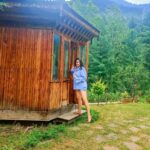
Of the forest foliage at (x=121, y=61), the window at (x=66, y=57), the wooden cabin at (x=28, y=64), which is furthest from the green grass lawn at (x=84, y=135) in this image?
the forest foliage at (x=121, y=61)

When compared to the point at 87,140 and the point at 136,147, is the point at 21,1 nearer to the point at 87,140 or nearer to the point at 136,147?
the point at 87,140

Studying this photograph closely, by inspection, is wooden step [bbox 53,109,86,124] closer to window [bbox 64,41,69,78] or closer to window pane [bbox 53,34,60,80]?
window pane [bbox 53,34,60,80]

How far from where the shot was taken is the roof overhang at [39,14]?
28.1 feet

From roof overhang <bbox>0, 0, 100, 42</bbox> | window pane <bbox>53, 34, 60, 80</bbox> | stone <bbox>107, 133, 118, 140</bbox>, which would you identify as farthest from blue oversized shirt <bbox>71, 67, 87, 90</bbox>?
stone <bbox>107, 133, 118, 140</bbox>

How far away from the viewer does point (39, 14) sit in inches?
353

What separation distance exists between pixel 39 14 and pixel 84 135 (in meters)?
3.72

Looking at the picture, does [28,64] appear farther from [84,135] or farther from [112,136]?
[112,136]

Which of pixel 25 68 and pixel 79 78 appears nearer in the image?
pixel 25 68

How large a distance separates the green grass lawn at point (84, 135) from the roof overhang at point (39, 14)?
9.87 feet

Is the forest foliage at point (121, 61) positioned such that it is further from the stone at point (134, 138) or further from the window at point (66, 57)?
the stone at point (134, 138)

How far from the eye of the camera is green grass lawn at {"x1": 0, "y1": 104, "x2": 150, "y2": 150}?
6914mm

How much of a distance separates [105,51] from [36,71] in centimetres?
Answer: 2192

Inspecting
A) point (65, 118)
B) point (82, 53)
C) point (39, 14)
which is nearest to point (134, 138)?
point (65, 118)

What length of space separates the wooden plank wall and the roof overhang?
0.72 feet
